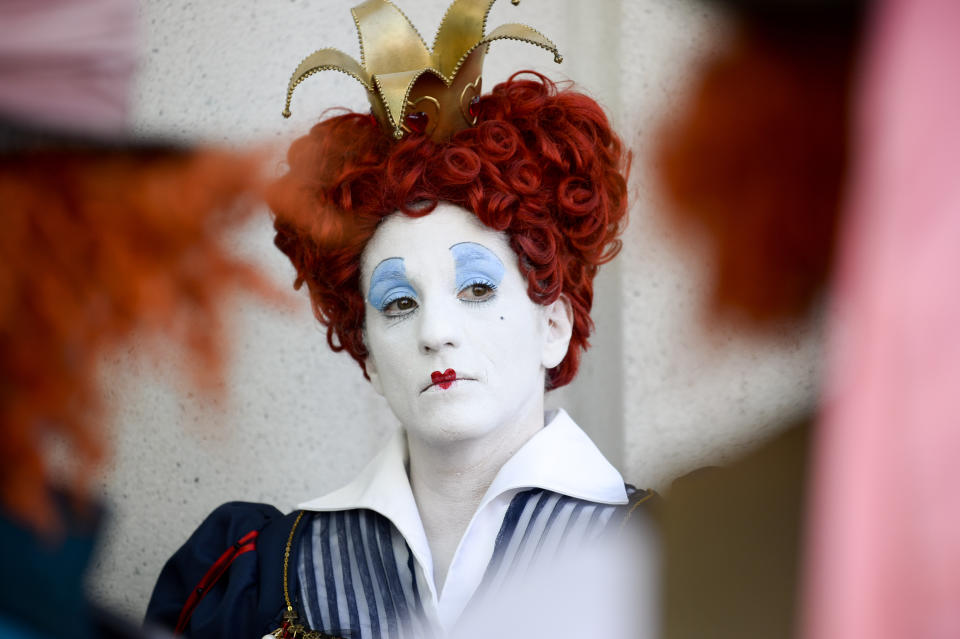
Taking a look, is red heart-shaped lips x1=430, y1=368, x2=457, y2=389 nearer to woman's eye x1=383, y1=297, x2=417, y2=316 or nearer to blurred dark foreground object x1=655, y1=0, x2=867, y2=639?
woman's eye x1=383, y1=297, x2=417, y2=316

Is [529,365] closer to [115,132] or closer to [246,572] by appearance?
[246,572]

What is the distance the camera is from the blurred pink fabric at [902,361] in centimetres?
49

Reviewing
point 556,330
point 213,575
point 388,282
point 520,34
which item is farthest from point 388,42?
point 213,575

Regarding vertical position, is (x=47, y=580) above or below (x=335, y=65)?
below

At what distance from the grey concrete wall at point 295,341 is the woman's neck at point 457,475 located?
439mm

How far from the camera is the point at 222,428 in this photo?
1.98m

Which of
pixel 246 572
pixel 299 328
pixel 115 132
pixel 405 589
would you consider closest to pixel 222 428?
pixel 299 328

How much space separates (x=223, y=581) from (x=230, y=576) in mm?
39

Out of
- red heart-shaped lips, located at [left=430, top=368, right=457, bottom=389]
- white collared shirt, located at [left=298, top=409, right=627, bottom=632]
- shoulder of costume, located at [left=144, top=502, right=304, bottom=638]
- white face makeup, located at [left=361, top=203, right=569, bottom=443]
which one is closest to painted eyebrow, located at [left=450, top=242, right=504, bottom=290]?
white face makeup, located at [left=361, top=203, right=569, bottom=443]

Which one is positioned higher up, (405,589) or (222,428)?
(222,428)

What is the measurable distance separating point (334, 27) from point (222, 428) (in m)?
0.83

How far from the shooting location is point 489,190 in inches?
50.0

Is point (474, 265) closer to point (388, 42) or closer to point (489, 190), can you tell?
point (489, 190)

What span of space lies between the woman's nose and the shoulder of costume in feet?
1.27
